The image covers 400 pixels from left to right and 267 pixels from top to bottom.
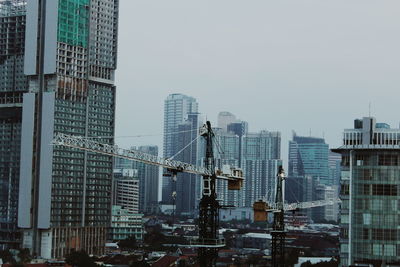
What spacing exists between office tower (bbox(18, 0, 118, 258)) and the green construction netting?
13 cm

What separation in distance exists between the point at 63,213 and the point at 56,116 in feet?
42.7

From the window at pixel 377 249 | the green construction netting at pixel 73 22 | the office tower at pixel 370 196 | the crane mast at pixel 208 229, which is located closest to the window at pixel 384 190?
the office tower at pixel 370 196

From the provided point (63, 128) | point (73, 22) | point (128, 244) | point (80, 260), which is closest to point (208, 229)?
point (80, 260)

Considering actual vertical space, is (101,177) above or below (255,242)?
above

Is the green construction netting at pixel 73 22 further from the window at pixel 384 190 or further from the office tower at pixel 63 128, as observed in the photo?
the window at pixel 384 190

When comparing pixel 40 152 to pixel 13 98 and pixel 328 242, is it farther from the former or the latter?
pixel 328 242

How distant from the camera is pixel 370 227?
52.9 meters

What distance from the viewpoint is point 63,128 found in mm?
98750

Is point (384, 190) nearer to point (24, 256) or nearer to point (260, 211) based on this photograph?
point (260, 211)

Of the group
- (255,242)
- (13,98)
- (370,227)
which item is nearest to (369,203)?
(370,227)

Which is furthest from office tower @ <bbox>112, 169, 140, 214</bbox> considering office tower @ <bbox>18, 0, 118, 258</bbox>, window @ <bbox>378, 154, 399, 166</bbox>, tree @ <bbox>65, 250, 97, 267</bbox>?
window @ <bbox>378, 154, 399, 166</bbox>

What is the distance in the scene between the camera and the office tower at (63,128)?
97.1 m

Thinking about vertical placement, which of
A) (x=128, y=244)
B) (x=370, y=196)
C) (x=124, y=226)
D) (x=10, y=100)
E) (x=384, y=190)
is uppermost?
(x=10, y=100)

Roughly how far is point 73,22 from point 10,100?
18.2m
